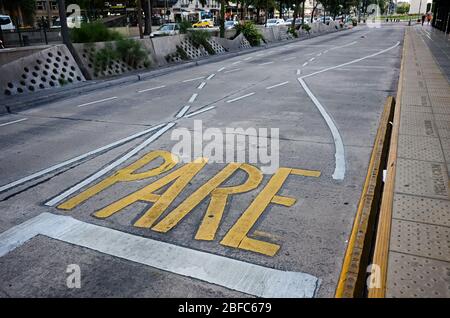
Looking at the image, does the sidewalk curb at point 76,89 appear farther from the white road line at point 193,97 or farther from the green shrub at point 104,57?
the white road line at point 193,97

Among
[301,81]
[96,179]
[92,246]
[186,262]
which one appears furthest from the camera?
[301,81]

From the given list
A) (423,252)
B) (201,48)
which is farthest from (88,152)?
(201,48)

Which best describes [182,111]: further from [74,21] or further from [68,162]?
[74,21]

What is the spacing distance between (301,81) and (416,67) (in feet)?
18.8

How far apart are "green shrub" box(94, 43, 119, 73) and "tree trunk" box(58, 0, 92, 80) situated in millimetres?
828

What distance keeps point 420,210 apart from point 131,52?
54.3 feet

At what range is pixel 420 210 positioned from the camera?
466 cm

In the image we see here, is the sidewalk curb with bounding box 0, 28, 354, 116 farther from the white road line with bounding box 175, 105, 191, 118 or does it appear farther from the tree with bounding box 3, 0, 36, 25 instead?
the tree with bounding box 3, 0, 36, 25

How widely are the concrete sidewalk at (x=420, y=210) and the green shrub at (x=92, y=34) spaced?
44.9 ft

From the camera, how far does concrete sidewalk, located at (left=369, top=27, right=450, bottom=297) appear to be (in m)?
3.45

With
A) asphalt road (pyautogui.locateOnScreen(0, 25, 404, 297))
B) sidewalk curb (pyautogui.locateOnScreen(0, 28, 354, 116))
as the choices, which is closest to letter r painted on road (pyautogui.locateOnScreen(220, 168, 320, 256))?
asphalt road (pyautogui.locateOnScreen(0, 25, 404, 297))

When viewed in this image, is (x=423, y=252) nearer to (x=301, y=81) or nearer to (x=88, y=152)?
(x=88, y=152)

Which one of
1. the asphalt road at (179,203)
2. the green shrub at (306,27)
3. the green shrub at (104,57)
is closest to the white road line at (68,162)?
the asphalt road at (179,203)
